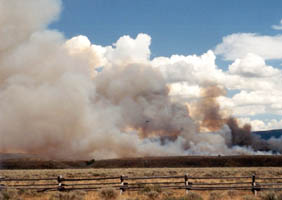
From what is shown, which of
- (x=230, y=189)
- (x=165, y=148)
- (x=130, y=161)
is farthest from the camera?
(x=165, y=148)

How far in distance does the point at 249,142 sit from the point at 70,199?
514ft

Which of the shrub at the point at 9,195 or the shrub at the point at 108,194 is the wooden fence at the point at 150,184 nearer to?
the shrub at the point at 108,194

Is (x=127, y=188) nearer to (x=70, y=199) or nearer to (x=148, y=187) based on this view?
(x=148, y=187)

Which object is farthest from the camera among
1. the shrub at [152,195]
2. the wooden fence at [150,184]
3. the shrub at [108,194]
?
the wooden fence at [150,184]

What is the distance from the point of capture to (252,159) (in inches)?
4055

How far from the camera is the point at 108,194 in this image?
25938 millimetres

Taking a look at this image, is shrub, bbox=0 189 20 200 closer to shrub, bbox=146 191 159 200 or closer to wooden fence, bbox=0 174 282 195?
wooden fence, bbox=0 174 282 195

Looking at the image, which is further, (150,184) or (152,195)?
(150,184)

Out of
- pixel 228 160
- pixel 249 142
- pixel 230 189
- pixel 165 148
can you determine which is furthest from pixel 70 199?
pixel 249 142

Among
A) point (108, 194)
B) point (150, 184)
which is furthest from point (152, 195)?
point (150, 184)

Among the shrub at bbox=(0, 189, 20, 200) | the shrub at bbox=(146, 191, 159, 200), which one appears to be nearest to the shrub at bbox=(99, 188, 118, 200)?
the shrub at bbox=(146, 191, 159, 200)

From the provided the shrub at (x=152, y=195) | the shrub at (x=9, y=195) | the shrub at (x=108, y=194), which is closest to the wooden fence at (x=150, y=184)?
the shrub at (x=108, y=194)

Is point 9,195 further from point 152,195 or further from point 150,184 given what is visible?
point 150,184

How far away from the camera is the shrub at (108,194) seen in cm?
2562
